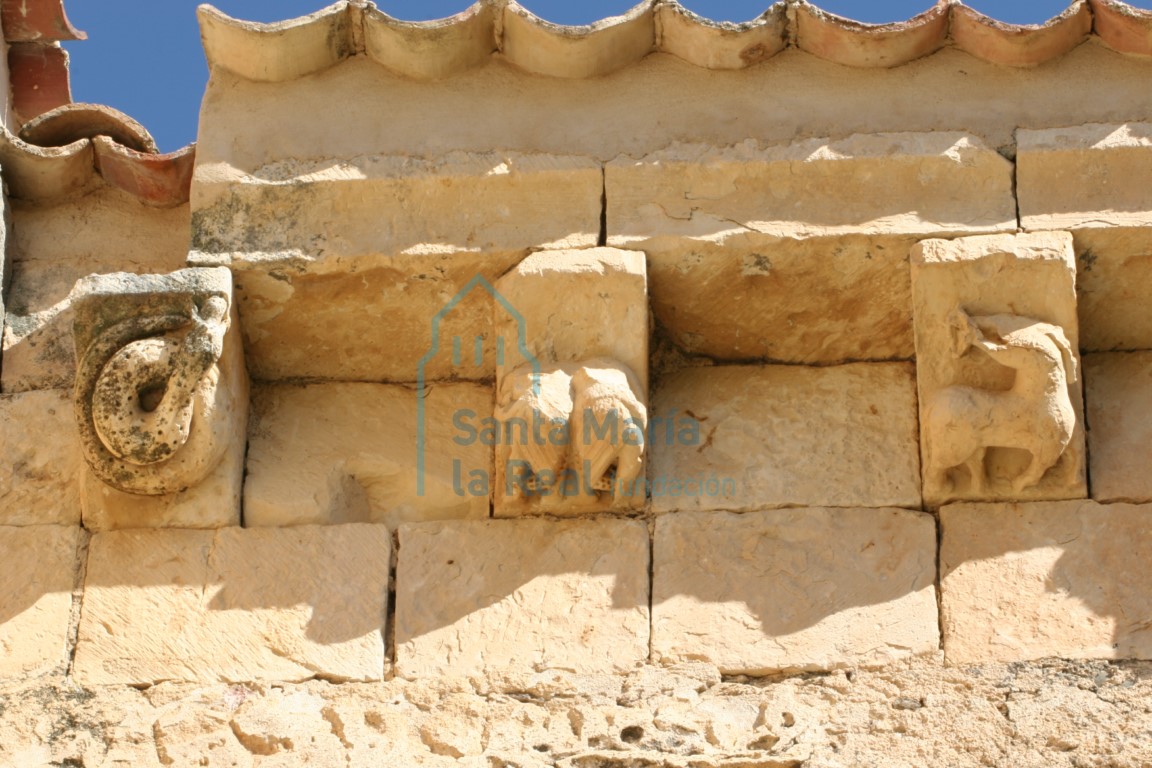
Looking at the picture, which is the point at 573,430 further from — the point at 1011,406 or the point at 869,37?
the point at 869,37

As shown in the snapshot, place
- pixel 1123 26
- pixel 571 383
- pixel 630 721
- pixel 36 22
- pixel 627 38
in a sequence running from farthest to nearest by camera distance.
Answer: pixel 36 22
pixel 627 38
pixel 1123 26
pixel 571 383
pixel 630 721

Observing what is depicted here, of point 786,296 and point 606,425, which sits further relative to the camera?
point 786,296

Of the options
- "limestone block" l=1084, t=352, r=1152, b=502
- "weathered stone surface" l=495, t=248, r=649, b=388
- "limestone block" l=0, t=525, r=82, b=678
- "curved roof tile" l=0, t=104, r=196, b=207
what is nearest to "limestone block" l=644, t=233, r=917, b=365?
"weathered stone surface" l=495, t=248, r=649, b=388

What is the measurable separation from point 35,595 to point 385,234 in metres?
1.25

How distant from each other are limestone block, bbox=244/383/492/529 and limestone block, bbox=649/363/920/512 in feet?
1.60

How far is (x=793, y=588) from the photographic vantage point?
5.15 meters

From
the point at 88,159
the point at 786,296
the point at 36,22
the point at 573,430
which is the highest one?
the point at 36,22

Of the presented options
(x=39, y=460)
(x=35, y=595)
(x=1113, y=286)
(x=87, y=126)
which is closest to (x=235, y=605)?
(x=35, y=595)

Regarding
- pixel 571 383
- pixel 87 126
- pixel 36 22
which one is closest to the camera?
pixel 571 383

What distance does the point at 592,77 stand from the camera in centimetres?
561

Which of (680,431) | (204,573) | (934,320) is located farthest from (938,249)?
(204,573)

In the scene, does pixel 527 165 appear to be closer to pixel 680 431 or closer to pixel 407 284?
pixel 407 284

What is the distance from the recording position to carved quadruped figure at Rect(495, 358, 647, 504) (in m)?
5.08

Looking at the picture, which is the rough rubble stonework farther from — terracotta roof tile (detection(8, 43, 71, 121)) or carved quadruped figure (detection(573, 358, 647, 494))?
terracotta roof tile (detection(8, 43, 71, 121))
